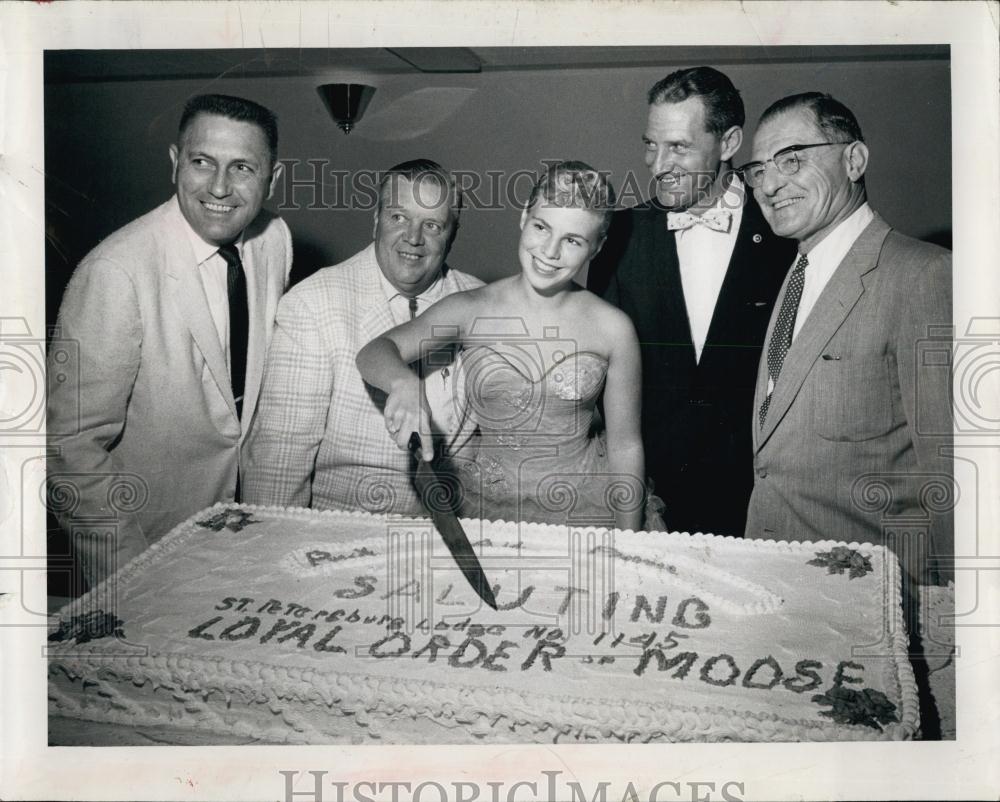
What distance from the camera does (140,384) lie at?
2660mm

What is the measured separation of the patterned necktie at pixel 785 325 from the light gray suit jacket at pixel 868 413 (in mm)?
14

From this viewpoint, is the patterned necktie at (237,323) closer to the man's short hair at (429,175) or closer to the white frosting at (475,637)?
the white frosting at (475,637)

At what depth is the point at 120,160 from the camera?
2.66 meters

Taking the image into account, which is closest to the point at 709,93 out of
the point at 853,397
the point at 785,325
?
the point at 785,325

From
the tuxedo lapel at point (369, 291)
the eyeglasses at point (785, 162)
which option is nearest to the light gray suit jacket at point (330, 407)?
the tuxedo lapel at point (369, 291)

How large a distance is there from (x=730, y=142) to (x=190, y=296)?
158cm

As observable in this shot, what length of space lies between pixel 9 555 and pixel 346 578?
0.96m

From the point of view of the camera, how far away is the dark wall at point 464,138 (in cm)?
264

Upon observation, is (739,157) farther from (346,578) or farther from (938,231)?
(346,578)

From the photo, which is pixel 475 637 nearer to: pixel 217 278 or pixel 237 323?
pixel 237 323

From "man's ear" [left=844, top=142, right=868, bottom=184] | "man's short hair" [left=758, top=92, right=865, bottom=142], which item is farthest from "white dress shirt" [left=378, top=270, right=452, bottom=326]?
"man's ear" [left=844, top=142, right=868, bottom=184]

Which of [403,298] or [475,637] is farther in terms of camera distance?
[403,298]

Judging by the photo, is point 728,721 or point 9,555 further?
point 9,555

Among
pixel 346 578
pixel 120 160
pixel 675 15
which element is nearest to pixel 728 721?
pixel 346 578
